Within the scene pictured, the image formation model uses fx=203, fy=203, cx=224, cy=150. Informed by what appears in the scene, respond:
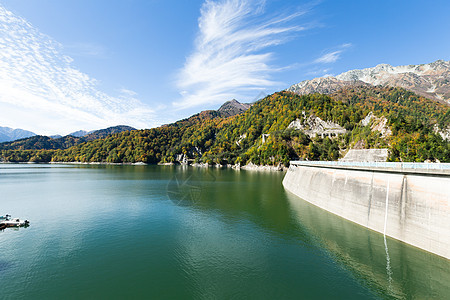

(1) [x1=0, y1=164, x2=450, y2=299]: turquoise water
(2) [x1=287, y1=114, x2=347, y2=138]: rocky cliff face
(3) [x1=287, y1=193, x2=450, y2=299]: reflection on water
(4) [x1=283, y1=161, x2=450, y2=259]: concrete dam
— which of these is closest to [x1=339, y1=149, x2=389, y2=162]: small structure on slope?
(4) [x1=283, y1=161, x2=450, y2=259]: concrete dam

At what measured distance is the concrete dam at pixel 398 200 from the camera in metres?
20.0

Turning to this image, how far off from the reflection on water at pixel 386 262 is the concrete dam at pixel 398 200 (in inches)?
53.8

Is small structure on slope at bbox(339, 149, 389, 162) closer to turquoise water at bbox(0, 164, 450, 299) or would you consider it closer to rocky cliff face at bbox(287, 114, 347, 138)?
turquoise water at bbox(0, 164, 450, 299)

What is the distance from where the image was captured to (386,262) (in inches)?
786

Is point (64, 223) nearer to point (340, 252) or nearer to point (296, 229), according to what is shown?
point (296, 229)

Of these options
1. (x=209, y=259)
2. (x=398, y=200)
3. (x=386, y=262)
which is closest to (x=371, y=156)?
(x=398, y=200)

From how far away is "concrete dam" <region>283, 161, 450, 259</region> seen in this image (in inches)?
788

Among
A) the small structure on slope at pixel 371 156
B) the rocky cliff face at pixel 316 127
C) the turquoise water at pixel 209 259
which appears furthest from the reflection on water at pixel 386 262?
the rocky cliff face at pixel 316 127

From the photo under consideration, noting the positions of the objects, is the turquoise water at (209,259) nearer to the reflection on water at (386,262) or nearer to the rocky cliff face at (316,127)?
the reflection on water at (386,262)

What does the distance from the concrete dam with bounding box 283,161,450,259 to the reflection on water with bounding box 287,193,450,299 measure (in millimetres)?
1368

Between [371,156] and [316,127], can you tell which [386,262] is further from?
[316,127]

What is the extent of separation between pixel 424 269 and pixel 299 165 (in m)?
43.4

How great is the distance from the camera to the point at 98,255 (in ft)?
70.6

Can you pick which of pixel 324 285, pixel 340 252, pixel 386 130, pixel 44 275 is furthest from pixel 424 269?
pixel 386 130
